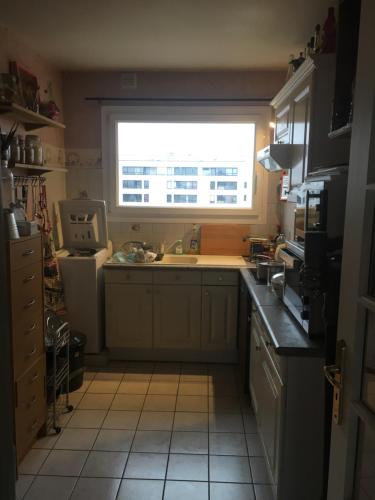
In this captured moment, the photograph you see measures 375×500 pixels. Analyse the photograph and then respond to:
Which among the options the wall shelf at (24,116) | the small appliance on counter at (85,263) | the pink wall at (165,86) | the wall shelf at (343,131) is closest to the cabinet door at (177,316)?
the small appliance on counter at (85,263)

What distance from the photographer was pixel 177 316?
137 inches

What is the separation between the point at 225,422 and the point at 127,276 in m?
1.40

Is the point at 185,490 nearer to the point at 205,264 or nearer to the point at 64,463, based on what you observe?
the point at 64,463

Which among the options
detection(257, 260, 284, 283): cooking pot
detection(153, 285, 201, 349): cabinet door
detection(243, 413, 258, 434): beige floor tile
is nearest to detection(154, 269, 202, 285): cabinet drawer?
detection(153, 285, 201, 349): cabinet door

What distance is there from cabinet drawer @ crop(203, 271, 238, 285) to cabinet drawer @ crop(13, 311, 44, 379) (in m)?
1.43

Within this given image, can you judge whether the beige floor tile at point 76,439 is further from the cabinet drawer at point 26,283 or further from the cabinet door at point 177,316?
the cabinet door at point 177,316

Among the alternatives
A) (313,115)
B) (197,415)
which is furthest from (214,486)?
(313,115)

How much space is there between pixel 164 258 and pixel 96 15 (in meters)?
2.02

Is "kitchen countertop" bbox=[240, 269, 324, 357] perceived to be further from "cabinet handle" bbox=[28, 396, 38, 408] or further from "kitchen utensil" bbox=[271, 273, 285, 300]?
"cabinet handle" bbox=[28, 396, 38, 408]

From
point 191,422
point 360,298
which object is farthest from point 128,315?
point 360,298

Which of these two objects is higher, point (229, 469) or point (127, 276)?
point (127, 276)

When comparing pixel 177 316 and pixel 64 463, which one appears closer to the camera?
pixel 64 463

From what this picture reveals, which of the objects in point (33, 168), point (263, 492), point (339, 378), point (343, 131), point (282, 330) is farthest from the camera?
point (33, 168)

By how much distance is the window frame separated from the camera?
372 cm
